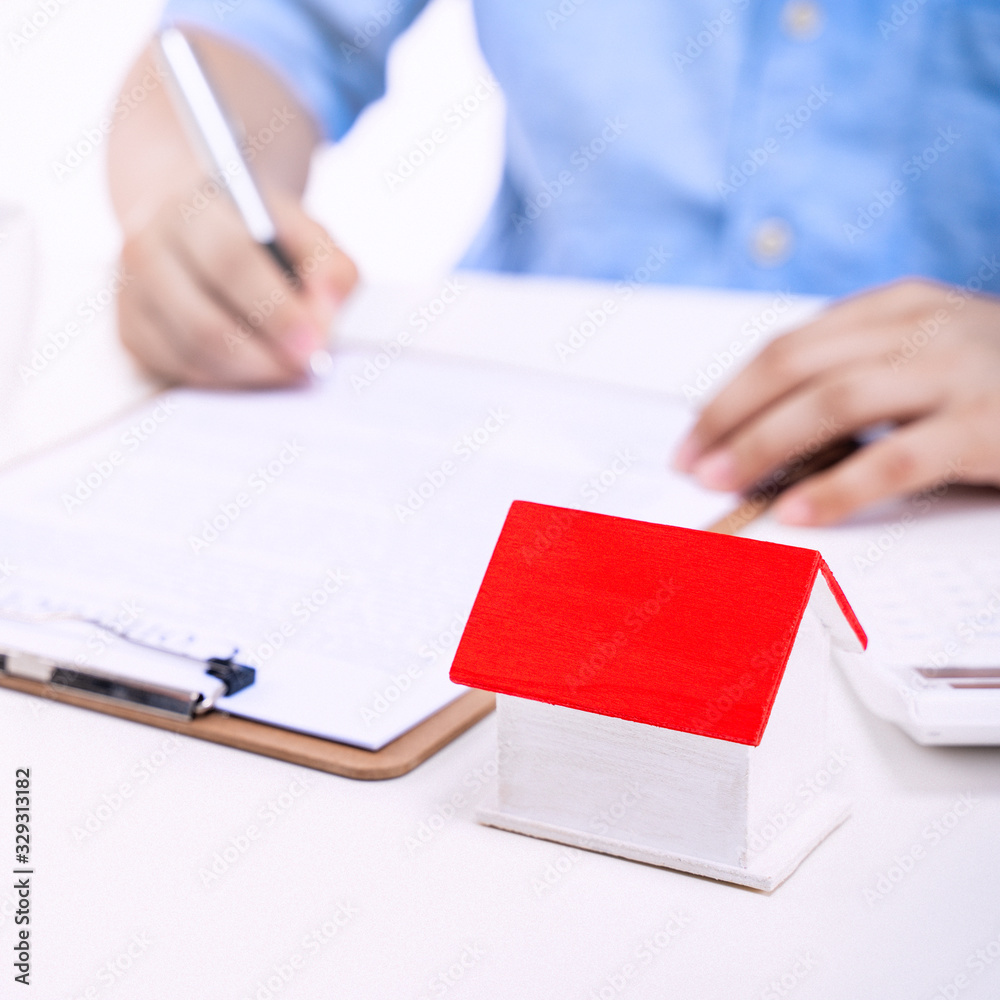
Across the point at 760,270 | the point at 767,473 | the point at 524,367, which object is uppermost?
the point at 760,270

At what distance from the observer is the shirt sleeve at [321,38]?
3.94 ft

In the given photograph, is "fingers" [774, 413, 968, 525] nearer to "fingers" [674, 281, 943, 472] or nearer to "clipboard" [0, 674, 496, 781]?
"fingers" [674, 281, 943, 472]

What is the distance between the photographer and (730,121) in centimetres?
117

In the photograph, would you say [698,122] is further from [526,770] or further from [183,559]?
[526,770]

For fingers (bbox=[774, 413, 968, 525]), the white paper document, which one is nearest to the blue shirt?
the white paper document

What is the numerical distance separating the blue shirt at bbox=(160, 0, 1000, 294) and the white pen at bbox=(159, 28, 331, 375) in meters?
0.29


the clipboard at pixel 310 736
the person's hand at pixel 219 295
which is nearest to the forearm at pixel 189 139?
the person's hand at pixel 219 295

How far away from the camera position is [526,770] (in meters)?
0.38

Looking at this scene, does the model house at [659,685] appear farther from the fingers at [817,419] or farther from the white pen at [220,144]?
the white pen at [220,144]

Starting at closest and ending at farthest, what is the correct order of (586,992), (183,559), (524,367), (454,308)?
1. (586,992)
2. (183,559)
3. (524,367)
4. (454,308)

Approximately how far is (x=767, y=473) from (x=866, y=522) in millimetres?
64

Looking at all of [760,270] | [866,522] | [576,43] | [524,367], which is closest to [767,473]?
[866,522]

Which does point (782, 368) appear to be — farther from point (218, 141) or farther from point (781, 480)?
point (218, 141)

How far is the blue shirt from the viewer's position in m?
1.10
